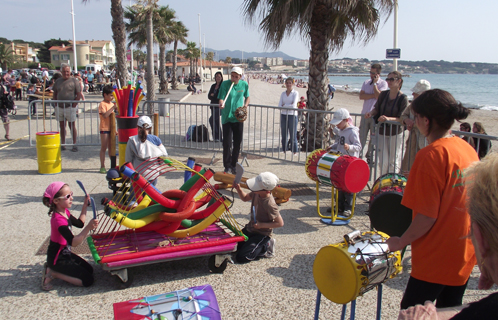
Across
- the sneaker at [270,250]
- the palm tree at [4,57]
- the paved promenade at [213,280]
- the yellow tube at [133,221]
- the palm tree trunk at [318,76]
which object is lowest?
the paved promenade at [213,280]

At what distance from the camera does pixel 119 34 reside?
1509 centimetres

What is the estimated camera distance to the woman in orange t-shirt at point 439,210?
2.21 metres

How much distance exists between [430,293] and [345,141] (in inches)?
145

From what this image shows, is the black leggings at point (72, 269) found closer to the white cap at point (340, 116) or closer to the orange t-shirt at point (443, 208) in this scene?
the orange t-shirt at point (443, 208)

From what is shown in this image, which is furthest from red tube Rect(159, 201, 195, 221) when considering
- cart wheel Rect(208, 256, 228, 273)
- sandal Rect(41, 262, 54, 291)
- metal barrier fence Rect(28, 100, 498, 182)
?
metal barrier fence Rect(28, 100, 498, 182)

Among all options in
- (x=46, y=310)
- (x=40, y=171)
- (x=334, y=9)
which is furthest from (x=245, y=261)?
(x=334, y=9)

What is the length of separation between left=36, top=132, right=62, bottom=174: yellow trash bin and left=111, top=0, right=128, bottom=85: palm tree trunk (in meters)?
6.68

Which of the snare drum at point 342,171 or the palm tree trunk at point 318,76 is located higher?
the palm tree trunk at point 318,76

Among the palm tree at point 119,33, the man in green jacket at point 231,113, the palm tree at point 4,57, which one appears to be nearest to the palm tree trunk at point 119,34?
the palm tree at point 119,33

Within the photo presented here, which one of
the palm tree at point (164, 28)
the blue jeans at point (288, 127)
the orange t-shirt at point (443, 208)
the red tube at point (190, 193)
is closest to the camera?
the orange t-shirt at point (443, 208)

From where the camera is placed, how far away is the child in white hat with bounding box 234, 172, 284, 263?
13.8ft

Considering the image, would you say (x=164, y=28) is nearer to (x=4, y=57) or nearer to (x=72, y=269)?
(x=72, y=269)

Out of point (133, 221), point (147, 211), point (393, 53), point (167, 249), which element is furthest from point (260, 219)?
point (393, 53)

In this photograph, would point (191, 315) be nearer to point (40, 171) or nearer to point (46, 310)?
point (46, 310)
